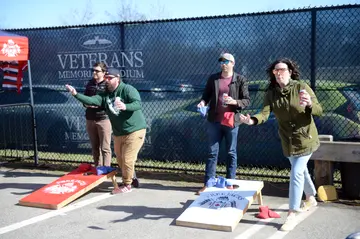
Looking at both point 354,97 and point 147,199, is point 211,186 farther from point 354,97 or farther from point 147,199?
point 354,97

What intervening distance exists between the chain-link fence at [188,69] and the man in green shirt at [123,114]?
1549 mm

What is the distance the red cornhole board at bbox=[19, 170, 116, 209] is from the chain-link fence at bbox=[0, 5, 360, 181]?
1874 mm

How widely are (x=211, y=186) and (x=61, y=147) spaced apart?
435cm

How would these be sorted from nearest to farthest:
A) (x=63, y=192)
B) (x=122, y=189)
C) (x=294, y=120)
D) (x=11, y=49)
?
(x=294, y=120) < (x=63, y=192) < (x=122, y=189) < (x=11, y=49)

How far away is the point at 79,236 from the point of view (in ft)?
16.1

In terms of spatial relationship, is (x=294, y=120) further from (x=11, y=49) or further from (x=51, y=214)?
(x=11, y=49)

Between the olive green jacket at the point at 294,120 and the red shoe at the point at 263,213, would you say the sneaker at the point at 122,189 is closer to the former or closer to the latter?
the red shoe at the point at 263,213

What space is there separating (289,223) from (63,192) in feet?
10.5

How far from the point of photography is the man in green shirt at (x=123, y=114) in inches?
243

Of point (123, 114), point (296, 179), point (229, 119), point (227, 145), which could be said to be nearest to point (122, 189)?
point (123, 114)

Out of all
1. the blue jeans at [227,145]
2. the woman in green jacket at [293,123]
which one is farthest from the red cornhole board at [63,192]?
the woman in green jacket at [293,123]

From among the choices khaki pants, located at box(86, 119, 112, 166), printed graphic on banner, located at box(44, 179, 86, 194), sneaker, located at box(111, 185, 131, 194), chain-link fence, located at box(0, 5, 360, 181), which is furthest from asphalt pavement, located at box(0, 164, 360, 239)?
chain-link fence, located at box(0, 5, 360, 181)

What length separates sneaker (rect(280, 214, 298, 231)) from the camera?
4.82 m

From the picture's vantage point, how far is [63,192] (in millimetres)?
6164
